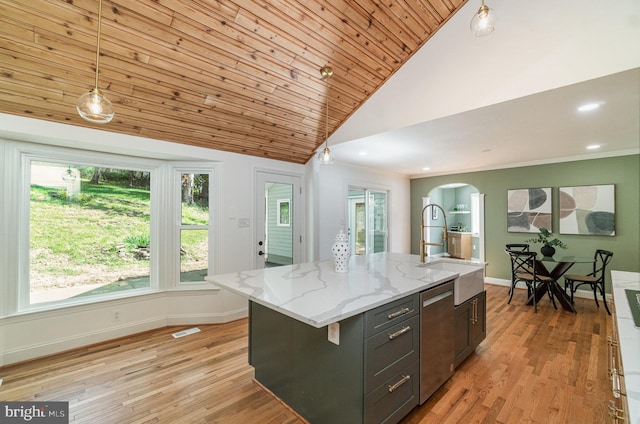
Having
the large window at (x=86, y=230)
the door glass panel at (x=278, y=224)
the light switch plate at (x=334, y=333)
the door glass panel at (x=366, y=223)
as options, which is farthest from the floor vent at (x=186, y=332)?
the door glass panel at (x=366, y=223)

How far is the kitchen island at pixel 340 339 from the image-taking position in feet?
4.96

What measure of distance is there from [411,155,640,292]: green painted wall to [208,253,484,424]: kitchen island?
4.14 metres

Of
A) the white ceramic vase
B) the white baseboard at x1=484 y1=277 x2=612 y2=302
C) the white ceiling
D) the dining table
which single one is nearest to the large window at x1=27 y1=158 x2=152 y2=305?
the white ceramic vase

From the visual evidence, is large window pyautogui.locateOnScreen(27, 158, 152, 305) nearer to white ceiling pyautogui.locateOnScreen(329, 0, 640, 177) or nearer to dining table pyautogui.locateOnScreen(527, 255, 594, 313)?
white ceiling pyautogui.locateOnScreen(329, 0, 640, 177)

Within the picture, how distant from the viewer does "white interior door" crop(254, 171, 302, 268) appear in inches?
161

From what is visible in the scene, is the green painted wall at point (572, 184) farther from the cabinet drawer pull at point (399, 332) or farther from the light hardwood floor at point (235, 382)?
the cabinet drawer pull at point (399, 332)

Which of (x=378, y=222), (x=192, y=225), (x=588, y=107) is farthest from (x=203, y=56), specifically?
(x=378, y=222)

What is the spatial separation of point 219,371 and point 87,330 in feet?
5.60

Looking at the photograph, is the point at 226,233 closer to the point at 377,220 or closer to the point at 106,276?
the point at 106,276

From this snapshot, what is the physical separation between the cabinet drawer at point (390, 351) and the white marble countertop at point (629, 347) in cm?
96

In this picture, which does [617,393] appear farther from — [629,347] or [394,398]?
[394,398]

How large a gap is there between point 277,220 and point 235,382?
240 centimetres

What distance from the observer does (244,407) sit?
2.01 m

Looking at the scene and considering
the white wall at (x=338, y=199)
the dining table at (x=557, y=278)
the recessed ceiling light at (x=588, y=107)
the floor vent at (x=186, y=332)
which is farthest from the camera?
the white wall at (x=338, y=199)
